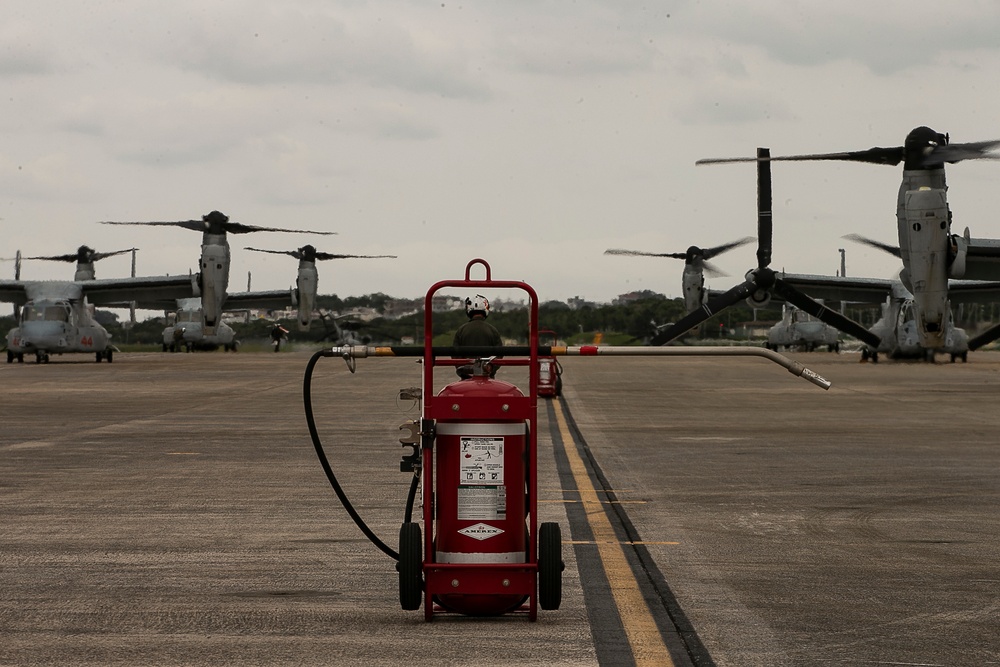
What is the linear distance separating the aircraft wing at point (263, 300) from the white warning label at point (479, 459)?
227ft

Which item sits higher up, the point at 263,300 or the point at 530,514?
the point at 263,300

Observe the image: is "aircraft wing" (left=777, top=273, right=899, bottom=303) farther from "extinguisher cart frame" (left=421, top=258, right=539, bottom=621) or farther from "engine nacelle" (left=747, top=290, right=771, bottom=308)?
"extinguisher cart frame" (left=421, top=258, right=539, bottom=621)

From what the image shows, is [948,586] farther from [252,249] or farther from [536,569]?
[252,249]

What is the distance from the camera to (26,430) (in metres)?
20.9

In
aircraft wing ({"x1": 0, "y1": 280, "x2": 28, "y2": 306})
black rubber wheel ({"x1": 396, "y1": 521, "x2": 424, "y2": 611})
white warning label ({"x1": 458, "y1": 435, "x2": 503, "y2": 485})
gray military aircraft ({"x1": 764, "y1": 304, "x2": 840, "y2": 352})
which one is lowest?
black rubber wheel ({"x1": 396, "y1": 521, "x2": 424, "y2": 611})

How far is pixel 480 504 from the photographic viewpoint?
675 centimetres

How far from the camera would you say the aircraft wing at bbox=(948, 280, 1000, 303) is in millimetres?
54031

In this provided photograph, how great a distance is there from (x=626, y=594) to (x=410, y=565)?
1326mm

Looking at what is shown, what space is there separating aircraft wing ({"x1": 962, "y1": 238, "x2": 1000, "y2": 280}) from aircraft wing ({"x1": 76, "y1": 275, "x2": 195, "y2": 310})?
1337 inches

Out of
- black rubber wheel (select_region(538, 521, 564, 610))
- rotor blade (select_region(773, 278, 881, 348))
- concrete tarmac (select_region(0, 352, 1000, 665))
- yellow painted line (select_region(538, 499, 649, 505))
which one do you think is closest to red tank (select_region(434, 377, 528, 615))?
black rubber wheel (select_region(538, 521, 564, 610))

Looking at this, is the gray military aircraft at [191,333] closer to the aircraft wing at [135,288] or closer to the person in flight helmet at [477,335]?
the aircraft wing at [135,288]

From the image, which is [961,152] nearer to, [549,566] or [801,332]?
[549,566]

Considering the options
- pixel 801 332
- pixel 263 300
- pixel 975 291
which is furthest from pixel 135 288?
pixel 801 332

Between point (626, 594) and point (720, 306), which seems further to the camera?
point (720, 306)
